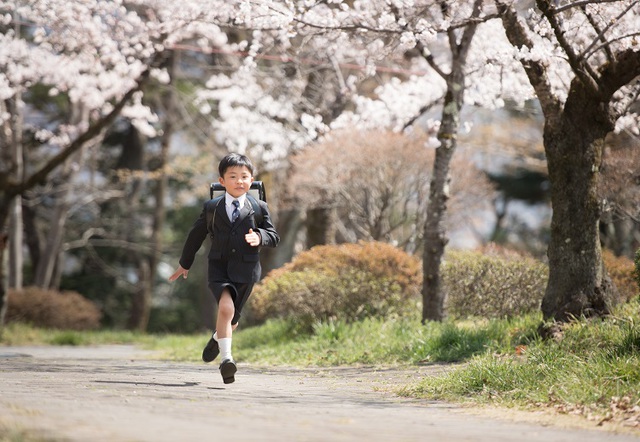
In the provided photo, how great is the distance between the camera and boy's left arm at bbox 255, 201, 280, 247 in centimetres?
699

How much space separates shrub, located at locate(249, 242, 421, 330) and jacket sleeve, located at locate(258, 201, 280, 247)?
4.91 m

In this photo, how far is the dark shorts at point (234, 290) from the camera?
699 centimetres

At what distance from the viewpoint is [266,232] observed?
7.09 meters

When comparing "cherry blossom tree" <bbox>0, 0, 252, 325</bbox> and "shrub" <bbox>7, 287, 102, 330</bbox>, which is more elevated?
"cherry blossom tree" <bbox>0, 0, 252, 325</bbox>

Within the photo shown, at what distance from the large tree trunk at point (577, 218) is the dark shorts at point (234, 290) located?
3554 mm

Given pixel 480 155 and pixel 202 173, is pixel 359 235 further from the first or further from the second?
pixel 480 155

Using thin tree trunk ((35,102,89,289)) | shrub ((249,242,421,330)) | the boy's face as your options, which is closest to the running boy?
the boy's face

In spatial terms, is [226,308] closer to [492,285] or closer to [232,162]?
[232,162]

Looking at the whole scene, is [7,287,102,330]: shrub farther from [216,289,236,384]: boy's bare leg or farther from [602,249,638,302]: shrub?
[216,289,236,384]: boy's bare leg

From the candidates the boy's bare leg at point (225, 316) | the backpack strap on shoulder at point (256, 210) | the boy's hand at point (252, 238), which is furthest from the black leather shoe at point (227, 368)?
the backpack strap on shoulder at point (256, 210)

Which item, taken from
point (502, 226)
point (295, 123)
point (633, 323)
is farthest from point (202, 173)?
point (633, 323)

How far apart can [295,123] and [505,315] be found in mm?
8916

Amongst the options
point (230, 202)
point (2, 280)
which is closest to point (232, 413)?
point (230, 202)

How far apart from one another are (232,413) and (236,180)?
99.3 inches
